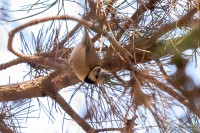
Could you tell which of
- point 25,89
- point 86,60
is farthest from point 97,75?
→ point 25,89

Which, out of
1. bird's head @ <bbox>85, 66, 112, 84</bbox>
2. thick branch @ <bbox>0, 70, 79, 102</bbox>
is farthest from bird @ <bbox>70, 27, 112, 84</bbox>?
thick branch @ <bbox>0, 70, 79, 102</bbox>

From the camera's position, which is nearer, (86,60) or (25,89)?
(86,60)

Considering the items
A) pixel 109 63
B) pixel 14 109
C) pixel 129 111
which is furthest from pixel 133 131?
pixel 14 109

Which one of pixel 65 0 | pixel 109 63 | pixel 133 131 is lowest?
pixel 133 131

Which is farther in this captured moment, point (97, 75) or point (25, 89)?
point (25, 89)

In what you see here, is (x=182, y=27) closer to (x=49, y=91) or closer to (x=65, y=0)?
(x=65, y=0)

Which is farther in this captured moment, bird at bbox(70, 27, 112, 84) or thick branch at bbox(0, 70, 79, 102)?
thick branch at bbox(0, 70, 79, 102)

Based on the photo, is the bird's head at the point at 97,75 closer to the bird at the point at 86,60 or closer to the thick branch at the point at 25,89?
the bird at the point at 86,60

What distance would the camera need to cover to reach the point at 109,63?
667 millimetres

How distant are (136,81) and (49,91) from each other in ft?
1.25

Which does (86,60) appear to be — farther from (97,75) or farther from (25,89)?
(25,89)

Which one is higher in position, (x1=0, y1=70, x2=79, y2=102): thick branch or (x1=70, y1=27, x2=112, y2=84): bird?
(x1=0, y1=70, x2=79, y2=102): thick branch

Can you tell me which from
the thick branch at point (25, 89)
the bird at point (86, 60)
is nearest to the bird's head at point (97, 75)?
the bird at point (86, 60)

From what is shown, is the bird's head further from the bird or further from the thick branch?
the thick branch
